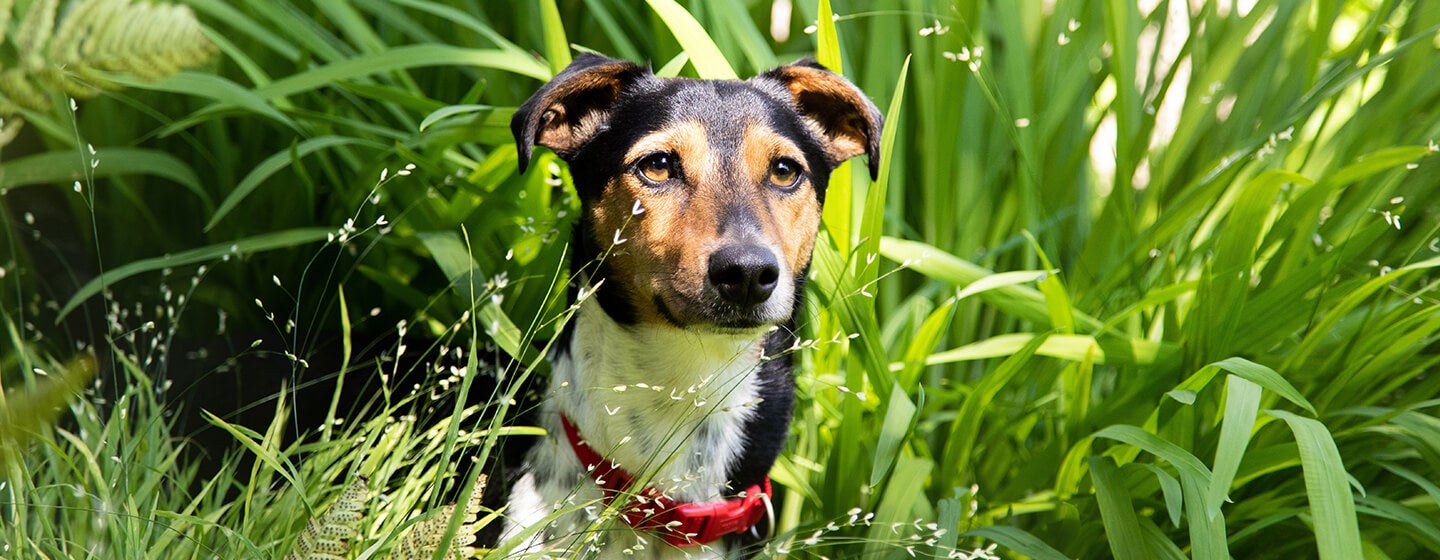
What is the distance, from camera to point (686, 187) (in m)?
2.09

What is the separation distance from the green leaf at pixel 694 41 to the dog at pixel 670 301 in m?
0.18

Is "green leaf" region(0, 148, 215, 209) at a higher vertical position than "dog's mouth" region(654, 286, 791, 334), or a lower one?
higher

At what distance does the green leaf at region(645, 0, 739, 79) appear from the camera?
242cm

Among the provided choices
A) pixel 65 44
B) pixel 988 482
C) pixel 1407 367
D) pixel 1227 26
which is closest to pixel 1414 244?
pixel 1407 367

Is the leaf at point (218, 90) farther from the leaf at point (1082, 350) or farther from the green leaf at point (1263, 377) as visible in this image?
the green leaf at point (1263, 377)

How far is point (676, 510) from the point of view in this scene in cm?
208

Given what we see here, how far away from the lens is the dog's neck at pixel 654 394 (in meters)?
2.19

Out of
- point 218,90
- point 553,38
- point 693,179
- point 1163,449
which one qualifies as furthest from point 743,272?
point 218,90

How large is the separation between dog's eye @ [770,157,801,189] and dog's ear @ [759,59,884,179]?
6.5 inches

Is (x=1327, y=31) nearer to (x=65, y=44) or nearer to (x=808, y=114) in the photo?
(x=808, y=114)

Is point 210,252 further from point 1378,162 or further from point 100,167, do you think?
point 1378,162

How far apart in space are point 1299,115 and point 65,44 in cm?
233

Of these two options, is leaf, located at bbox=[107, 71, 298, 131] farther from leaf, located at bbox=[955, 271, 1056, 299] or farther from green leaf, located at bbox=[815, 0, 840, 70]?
leaf, located at bbox=[955, 271, 1056, 299]

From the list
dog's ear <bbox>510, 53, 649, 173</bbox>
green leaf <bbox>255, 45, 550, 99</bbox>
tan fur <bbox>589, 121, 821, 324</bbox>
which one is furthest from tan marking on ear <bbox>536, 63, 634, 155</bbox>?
green leaf <bbox>255, 45, 550, 99</bbox>
